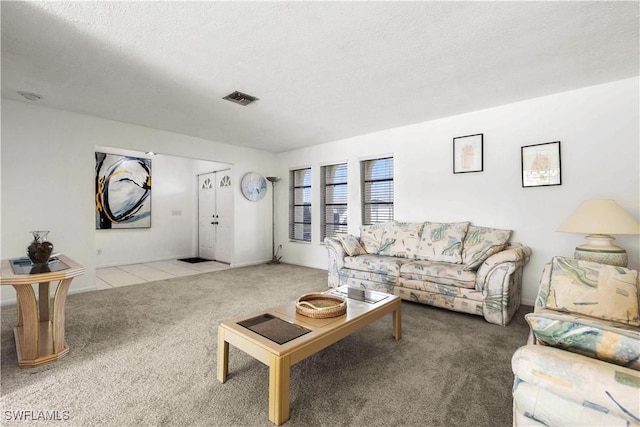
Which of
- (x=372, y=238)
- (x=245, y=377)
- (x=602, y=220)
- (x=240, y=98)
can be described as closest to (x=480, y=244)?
(x=602, y=220)

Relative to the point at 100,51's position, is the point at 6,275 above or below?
below

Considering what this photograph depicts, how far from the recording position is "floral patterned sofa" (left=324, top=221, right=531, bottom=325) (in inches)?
111

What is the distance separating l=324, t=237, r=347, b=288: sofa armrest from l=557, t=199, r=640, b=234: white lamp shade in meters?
2.45

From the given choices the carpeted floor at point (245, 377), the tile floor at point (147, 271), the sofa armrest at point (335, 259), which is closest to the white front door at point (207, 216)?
the tile floor at point (147, 271)

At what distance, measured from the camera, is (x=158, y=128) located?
4504 mm

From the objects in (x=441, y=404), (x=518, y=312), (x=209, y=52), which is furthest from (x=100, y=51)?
(x=518, y=312)

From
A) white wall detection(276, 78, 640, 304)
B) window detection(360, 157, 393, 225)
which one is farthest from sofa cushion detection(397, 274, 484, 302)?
window detection(360, 157, 393, 225)

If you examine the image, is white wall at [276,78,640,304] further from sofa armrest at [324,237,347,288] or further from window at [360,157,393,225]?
sofa armrest at [324,237,347,288]

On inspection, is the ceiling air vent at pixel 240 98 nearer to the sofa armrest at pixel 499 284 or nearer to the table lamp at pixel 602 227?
the sofa armrest at pixel 499 284

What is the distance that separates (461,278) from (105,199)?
630 cm

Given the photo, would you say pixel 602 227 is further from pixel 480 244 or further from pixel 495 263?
pixel 480 244

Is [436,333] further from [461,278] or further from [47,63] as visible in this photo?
[47,63]

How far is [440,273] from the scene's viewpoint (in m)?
3.15

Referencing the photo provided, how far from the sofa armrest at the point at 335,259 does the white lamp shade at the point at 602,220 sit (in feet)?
8.03
